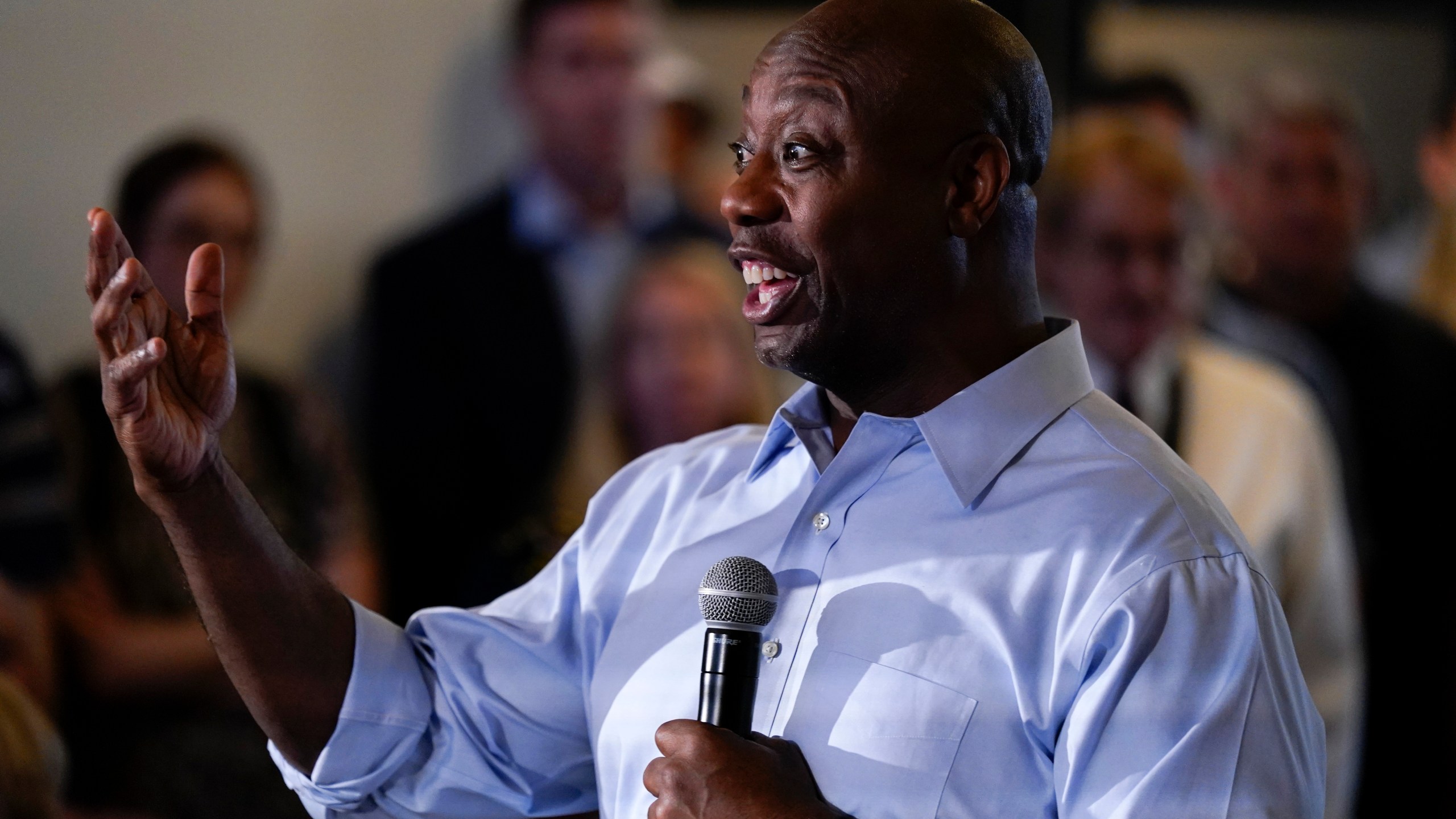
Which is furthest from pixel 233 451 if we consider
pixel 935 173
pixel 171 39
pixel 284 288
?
pixel 935 173

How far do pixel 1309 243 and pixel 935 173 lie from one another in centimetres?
Result: 354

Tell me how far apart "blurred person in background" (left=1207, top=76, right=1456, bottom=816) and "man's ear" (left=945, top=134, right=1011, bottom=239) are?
10.5ft

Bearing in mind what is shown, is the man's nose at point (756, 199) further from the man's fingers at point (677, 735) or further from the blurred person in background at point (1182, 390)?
the blurred person in background at point (1182, 390)

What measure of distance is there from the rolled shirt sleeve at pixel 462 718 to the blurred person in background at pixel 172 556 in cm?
124

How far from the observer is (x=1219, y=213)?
4.72m

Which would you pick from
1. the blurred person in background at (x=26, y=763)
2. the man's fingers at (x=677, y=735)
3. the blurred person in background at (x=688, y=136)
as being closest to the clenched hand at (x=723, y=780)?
the man's fingers at (x=677, y=735)

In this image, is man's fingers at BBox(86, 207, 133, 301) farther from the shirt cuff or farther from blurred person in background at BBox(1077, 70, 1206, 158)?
blurred person in background at BBox(1077, 70, 1206, 158)

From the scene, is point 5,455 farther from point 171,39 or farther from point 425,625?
point 425,625

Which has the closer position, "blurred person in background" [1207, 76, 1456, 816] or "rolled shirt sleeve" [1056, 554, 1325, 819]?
"rolled shirt sleeve" [1056, 554, 1325, 819]

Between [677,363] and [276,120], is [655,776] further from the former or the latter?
[276,120]

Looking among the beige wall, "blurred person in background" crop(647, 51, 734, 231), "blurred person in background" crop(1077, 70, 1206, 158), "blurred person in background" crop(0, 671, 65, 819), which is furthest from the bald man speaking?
"blurred person in background" crop(1077, 70, 1206, 158)

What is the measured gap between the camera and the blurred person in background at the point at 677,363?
340cm

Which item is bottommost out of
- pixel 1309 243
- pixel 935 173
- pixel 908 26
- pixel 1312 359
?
pixel 1312 359

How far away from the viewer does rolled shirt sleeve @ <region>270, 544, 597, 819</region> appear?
1.49 meters
